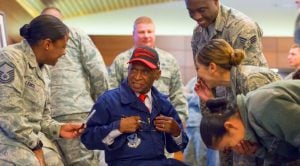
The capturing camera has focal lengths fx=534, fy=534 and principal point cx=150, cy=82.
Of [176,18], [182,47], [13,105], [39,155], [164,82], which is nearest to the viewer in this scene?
[13,105]

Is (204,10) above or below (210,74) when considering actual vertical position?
above

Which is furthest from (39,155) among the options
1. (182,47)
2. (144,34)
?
(182,47)

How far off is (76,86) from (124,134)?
708mm

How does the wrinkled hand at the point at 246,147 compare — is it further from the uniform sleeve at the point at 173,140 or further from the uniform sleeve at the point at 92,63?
the uniform sleeve at the point at 92,63

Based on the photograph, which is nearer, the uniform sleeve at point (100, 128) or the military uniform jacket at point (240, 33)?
the uniform sleeve at point (100, 128)

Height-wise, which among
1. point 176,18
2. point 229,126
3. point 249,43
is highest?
point 249,43

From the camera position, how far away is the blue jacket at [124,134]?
8.36 ft

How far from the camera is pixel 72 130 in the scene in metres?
2.66

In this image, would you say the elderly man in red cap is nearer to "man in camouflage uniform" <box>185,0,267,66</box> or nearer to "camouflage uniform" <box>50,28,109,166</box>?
"man in camouflage uniform" <box>185,0,267,66</box>

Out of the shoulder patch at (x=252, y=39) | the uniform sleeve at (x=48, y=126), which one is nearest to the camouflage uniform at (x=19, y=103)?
the uniform sleeve at (x=48, y=126)

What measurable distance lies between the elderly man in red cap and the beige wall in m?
5.02

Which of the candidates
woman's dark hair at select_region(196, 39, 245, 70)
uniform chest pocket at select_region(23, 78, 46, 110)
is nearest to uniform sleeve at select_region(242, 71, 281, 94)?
woman's dark hair at select_region(196, 39, 245, 70)

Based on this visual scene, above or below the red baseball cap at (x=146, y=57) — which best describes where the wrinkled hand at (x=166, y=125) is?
below

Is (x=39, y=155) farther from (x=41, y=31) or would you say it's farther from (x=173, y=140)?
(x=173, y=140)
